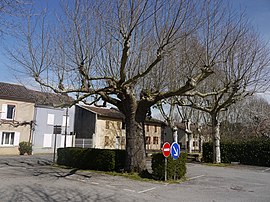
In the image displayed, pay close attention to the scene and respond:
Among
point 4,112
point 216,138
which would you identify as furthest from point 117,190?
point 4,112

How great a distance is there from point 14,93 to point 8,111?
2309 mm

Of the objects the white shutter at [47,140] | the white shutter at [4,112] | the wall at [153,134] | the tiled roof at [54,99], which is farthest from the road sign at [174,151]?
the wall at [153,134]

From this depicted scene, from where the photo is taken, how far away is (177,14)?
10.9 metres

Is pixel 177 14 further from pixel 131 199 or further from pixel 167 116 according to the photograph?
pixel 167 116

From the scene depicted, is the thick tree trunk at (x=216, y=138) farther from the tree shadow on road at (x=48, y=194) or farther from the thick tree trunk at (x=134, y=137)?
the tree shadow on road at (x=48, y=194)

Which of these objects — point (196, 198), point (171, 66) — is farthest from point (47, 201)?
point (171, 66)

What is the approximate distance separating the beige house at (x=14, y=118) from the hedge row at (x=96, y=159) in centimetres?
1608

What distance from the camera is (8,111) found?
99.1 ft

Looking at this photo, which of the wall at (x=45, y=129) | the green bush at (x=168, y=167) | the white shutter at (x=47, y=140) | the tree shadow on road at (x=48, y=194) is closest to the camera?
the tree shadow on road at (x=48, y=194)

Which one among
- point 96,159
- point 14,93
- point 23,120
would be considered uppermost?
point 14,93

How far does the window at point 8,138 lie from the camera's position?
2941 cm

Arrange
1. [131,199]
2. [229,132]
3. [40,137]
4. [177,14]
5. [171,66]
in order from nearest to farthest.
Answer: [131,199] → [177,14] → [171,66] → [40,137] → [229,132]

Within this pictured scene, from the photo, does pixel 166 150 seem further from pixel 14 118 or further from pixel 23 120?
pixel 23 120

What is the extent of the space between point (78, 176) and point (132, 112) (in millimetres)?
3925
